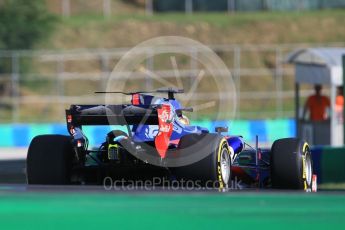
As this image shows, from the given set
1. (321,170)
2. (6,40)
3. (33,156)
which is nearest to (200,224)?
(33,156)

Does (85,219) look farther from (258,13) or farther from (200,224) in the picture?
(258,13)

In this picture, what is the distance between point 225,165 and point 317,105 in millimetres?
14303

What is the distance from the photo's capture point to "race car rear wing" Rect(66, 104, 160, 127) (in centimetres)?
872

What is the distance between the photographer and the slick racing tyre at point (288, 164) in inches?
348

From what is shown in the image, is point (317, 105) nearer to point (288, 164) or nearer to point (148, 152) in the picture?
point (288, 164)

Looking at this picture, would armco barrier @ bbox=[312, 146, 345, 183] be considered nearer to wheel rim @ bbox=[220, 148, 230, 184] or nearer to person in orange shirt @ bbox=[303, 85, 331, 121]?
person in orange shirt @ bbox=[303, 85, 331, 121]

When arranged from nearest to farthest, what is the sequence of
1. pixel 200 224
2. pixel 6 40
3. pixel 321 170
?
1. pixel 200 224
2. pixel 321 170
3. pixel 6 40

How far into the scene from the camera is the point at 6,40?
35688 mm

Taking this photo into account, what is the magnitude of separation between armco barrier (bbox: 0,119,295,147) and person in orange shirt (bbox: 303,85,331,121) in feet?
12.7

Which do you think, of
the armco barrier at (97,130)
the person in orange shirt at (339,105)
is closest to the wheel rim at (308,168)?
the person in orange shirt at (339,105)

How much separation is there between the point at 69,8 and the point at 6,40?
31.7ft

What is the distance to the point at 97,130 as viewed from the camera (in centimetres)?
2750

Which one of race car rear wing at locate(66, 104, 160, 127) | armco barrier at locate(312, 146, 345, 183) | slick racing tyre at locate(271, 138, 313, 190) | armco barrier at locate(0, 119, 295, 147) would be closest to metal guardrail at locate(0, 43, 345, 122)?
armco barrier at locate(0, 119, 295, 147)

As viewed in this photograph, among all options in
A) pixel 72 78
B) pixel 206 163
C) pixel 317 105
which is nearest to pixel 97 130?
pixel 72 78
